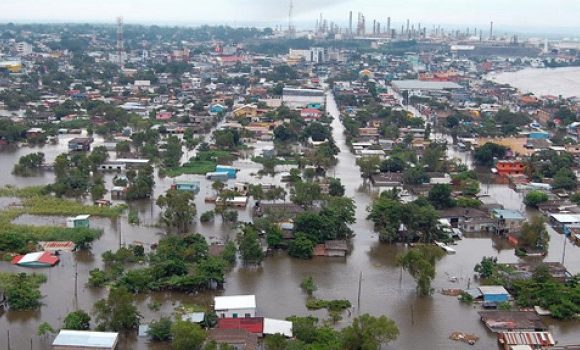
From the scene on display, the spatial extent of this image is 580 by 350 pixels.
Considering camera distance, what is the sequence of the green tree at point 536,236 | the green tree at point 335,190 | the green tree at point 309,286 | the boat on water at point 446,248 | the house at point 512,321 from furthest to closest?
the green tree at point 335,190 < the green tree at point 536,236 < the boat on water at point 446,248 < the green tree at point 309,286 < the house at point 512,321

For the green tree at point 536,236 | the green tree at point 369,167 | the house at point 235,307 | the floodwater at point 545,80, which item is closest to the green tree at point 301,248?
the house at point 235,307

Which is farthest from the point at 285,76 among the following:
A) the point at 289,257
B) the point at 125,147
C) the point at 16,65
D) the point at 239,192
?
the point at 289,257

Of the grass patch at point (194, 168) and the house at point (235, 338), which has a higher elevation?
the grass patch at point (194, 168)

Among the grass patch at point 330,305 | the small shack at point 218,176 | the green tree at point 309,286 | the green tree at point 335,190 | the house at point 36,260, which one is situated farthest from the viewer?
the small shack at point 218,176

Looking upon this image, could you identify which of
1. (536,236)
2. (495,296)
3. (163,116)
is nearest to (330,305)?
(495,296)

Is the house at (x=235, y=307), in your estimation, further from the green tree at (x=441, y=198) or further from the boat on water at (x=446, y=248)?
the green tree at (x=441, y=198)

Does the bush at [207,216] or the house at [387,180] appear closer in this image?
the bush at [207,216]
